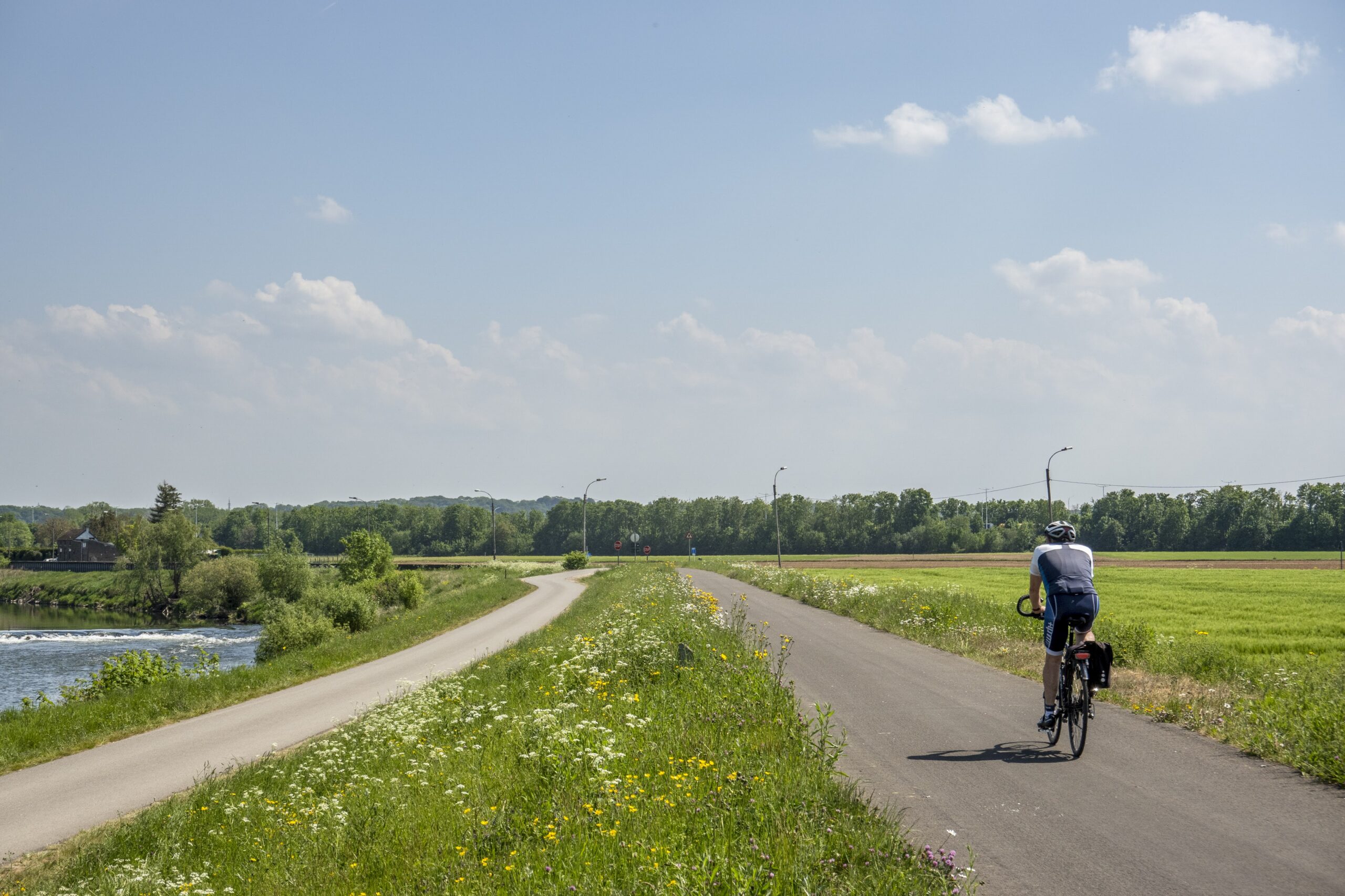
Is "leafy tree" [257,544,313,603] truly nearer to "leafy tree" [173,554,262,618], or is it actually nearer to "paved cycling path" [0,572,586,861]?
"leafy tree" [173,554,262,618]

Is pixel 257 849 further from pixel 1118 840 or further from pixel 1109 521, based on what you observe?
pixel 1109 521

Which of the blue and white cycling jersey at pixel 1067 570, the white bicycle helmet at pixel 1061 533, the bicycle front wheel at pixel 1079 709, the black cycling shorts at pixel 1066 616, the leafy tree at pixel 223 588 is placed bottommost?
the leafy tree at pixel 223 588

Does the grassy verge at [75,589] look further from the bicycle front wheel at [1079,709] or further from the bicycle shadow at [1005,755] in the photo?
the bicycle front wheel at [1079,709]

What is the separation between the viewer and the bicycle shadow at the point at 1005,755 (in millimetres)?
7941

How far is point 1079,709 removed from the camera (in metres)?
7.97

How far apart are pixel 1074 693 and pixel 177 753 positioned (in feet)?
46.1

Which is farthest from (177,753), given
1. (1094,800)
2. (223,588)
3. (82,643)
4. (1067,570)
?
(223,588)

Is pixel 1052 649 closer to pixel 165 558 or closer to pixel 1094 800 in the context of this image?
pixel 1094 800

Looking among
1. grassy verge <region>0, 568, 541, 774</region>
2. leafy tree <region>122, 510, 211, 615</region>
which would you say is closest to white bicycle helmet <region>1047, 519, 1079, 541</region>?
grassy verge <region>0, 568, 541, 774</region>

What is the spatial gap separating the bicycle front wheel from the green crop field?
8690 millimetres

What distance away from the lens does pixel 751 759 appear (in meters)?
6.89

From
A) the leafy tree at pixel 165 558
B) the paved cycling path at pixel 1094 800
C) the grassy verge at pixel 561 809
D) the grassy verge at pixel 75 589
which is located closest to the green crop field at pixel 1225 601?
the paved cycling path at pixel 1094 800

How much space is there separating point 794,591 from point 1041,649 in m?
19.7

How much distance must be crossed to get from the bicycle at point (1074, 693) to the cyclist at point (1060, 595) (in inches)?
2.1
